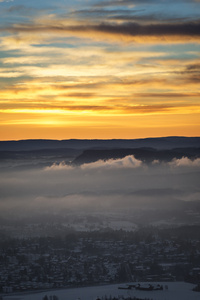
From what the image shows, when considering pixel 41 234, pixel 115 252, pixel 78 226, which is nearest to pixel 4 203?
pixel 78 226

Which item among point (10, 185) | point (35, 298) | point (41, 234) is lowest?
point (35, 298)

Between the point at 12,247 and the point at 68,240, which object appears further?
the point at 68,240

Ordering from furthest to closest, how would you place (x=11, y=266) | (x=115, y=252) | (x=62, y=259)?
(x=115, y=252), (x=62, y=259), (x=11, y=266)

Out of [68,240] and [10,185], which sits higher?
[10,185]

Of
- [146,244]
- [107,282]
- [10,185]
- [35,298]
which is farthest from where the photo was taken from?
[10,185]

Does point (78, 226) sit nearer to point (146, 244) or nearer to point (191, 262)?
point (146, 244)

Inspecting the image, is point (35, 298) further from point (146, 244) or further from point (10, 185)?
point (10, 185)
